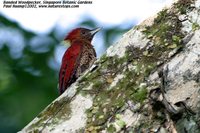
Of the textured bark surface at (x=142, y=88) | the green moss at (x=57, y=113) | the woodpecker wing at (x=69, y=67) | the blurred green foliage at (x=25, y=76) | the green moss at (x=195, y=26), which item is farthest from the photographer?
the blurred green foliage at (x=25, y=76)

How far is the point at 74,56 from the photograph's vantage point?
4.33 m

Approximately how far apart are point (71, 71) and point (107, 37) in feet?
6.76

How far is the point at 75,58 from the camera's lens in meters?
4.32

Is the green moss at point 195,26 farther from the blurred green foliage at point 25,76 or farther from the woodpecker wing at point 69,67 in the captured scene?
the blurred green foliage at point 25,76

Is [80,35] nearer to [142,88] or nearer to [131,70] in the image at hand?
[131,70]

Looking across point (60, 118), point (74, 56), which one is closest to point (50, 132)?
point (60, 118)

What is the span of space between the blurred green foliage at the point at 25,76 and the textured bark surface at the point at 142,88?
2047 mm

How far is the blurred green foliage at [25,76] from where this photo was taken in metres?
4.85

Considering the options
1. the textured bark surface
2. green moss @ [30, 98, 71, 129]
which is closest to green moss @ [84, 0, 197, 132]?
the textured bark surface

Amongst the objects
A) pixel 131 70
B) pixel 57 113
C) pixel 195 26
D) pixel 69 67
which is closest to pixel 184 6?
pixel 195 26

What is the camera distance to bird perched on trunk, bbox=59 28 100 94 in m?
4.02

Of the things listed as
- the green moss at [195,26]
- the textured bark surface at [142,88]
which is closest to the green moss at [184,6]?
the textured bark surface at [142,88]

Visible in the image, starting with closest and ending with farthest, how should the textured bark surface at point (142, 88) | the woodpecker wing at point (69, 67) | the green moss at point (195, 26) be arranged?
the textured bark surface at point (142, 88)
the green moss at point (195, 26)
the woodpecker wing at point (69, 67)

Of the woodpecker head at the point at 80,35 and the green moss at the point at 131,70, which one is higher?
the green moss at the point at 131,70
